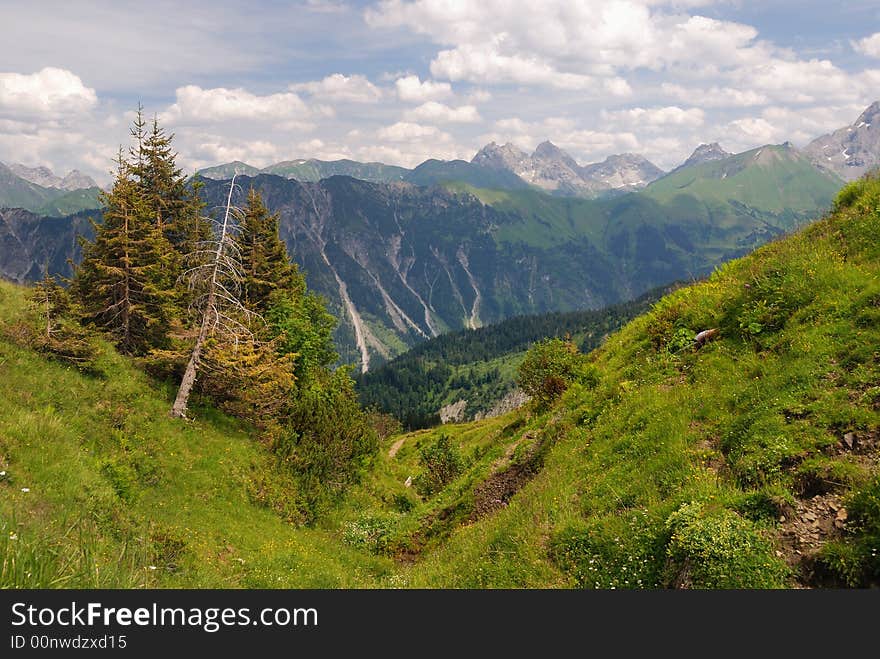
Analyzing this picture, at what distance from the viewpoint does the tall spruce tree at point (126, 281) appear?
2733 cm

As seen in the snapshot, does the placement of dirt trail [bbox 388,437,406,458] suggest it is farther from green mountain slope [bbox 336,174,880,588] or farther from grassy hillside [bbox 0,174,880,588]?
green mountain slope [bbox 336,174,880,588]

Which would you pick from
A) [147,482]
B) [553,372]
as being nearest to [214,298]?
[147,482]

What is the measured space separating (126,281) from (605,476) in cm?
2834

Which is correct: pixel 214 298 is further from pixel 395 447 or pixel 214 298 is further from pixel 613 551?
pixel 395 447

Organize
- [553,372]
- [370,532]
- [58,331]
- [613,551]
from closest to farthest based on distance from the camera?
[613,551], [370,532], [58,331], [553,372]

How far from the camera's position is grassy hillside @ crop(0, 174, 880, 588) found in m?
7.55

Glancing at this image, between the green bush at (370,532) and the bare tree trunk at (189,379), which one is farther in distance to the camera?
the bare tree trunk at (189,379)

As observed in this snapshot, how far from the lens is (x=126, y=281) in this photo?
2734cm

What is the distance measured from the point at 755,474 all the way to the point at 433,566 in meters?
8.00

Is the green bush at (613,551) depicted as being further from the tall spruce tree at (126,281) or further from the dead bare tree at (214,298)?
the tall spruce tree at (126,281)

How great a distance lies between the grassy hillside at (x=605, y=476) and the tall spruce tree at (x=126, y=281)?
432 centimetres

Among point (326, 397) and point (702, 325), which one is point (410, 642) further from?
point (326, 397)

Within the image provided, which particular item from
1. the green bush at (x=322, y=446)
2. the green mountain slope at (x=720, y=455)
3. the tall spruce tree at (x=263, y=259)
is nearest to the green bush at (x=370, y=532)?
the green mountain slope at (x=720, y=455)

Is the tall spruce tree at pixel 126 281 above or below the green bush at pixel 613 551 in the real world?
above
